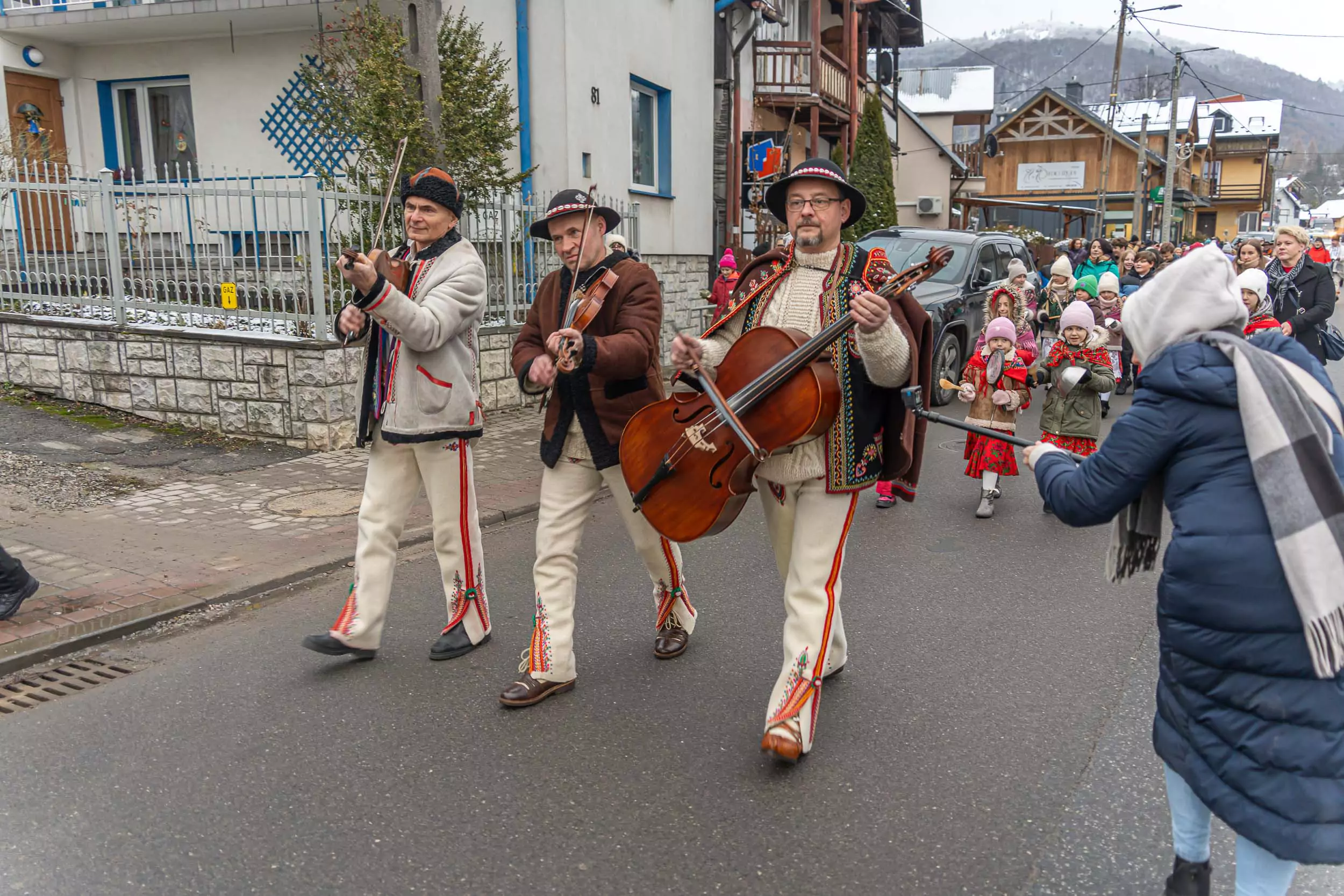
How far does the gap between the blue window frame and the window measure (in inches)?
232

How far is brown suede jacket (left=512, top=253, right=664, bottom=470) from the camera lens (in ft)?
13.3

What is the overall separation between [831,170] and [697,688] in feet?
6.73

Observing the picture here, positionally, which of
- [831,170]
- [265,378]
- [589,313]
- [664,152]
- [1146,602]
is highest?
[664,152]

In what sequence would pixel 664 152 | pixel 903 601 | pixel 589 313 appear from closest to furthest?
1. pixel 589 313
2. pixel 903 601
3. pixel 664 152

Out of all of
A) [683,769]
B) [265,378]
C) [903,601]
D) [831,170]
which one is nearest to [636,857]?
[683,769]

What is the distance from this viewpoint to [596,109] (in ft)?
43.5

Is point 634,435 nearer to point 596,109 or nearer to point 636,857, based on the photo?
point 636,857

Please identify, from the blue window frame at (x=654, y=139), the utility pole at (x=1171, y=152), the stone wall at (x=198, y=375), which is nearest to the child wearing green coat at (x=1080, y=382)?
the stone wall at (x=198, y=375)

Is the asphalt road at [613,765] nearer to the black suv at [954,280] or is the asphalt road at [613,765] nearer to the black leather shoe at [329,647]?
the black leather shoe at [329,647]

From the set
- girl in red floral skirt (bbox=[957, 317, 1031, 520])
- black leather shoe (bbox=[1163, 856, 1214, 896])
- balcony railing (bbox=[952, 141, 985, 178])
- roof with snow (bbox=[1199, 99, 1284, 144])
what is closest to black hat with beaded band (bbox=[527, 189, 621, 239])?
black leather shoe (bbox=[1163, 856, 1214, 896])

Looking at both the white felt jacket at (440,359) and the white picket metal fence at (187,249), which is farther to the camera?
the white picket metal fence at (187,249)

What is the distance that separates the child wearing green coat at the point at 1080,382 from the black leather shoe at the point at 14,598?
6.01 meters

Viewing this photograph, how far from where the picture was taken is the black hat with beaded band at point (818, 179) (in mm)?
3549

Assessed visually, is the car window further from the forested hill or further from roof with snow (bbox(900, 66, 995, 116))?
the forested hill
